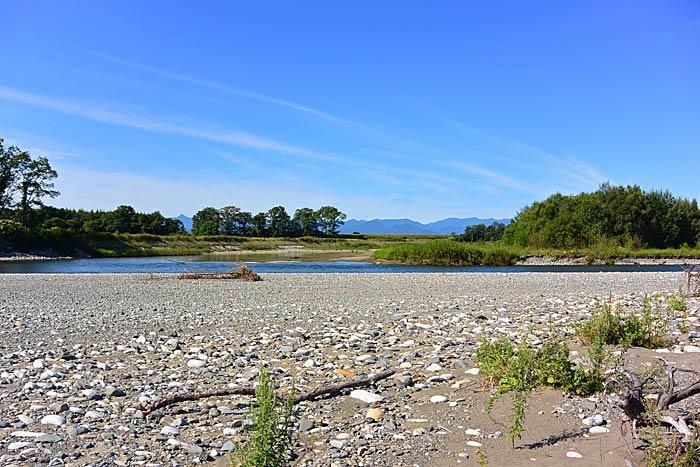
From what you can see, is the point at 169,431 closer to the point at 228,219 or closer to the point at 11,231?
the point at 11,231

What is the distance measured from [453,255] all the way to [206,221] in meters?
91.8

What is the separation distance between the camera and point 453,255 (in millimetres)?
52031

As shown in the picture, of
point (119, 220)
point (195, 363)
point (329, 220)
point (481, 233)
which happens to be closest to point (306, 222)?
point (329, 220)

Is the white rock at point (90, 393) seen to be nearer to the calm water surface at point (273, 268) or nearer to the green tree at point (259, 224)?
the calm water surface at point (273, 268)

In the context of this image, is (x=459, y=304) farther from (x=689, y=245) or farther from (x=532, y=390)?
(x=689, y=245)

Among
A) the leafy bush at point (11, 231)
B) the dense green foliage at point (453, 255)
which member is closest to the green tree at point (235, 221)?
the leafy bush at point (11, 231)

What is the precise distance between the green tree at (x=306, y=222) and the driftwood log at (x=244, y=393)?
438 ft

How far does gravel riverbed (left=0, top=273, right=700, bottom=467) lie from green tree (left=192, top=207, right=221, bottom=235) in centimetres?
11368

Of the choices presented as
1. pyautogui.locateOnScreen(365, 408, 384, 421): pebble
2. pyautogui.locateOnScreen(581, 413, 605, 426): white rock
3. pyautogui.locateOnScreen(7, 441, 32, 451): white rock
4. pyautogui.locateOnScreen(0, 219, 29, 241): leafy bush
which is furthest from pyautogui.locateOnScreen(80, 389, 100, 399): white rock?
pyautogui.locateOnScreen(0, 219, 29, 241): leafy bush

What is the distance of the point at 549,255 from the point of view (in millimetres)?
55594

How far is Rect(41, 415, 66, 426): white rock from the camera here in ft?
16.8

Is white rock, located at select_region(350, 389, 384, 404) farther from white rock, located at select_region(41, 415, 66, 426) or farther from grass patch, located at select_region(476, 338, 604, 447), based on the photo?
white rock, located at select_region(41, 415, 66, 426)

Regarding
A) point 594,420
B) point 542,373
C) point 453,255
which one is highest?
point 453,255

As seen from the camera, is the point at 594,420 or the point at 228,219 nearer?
the point at 594,420
